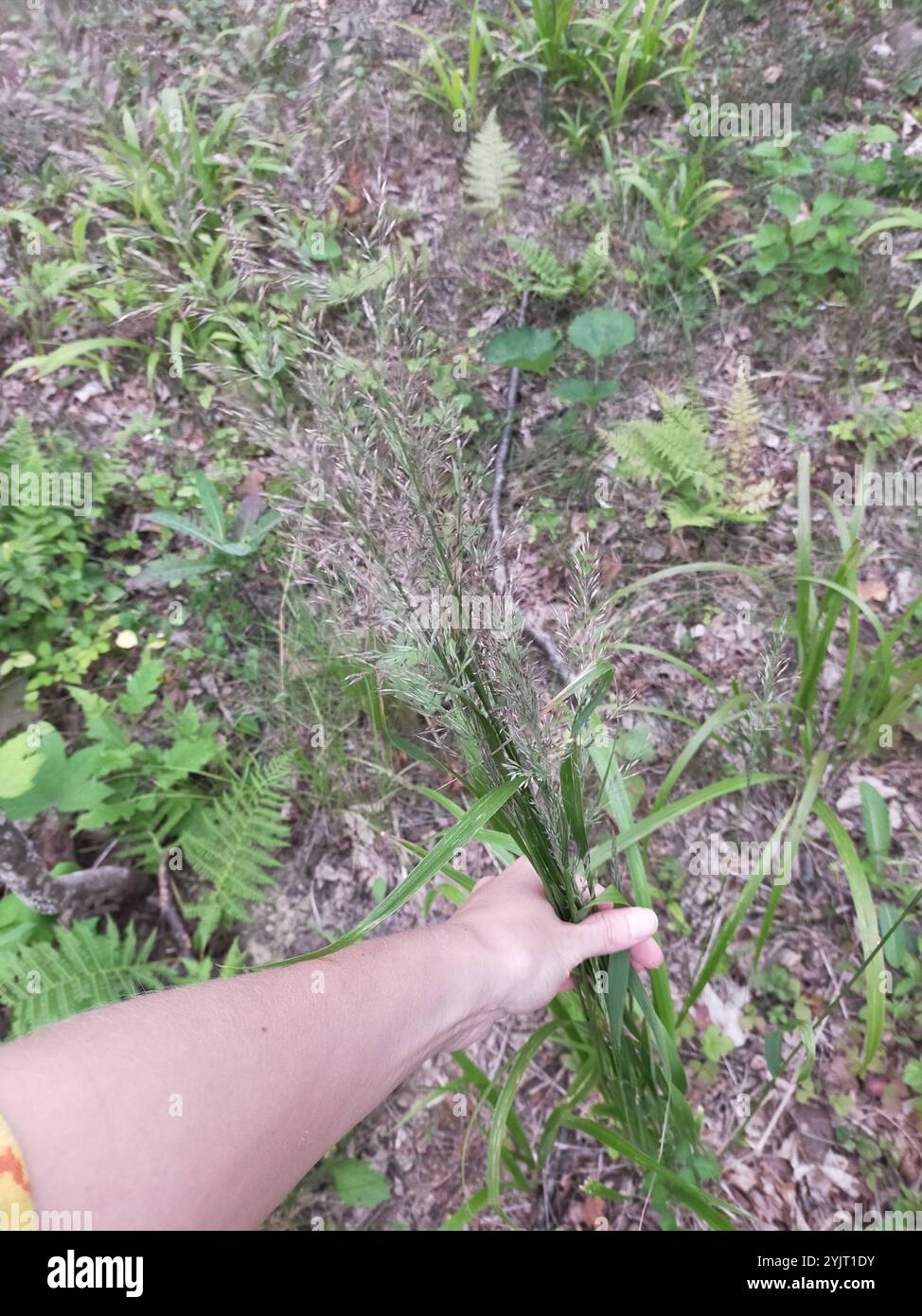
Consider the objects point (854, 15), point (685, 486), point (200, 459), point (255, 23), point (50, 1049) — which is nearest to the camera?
point (50, 1049)

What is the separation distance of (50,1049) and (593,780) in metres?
1.03

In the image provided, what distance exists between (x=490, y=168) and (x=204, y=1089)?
3.16 m

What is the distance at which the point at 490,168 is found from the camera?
2758 mm

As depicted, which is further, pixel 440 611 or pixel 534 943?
pixel 534 943

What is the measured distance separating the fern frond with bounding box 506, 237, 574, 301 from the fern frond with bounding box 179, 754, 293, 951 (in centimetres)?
203

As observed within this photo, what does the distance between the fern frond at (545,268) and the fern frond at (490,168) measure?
0.25 meters

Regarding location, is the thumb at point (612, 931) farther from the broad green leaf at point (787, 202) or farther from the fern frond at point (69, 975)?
the broad green leaf at point (787, 202)

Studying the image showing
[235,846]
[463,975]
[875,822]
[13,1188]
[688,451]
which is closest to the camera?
[13,1188]

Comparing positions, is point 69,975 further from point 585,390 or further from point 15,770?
point 585,390

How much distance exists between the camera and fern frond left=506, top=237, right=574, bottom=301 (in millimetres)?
2650

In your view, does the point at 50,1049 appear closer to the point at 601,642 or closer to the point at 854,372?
the point at 601,642

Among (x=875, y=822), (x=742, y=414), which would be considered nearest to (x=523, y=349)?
Result: (x=742, y=414)
